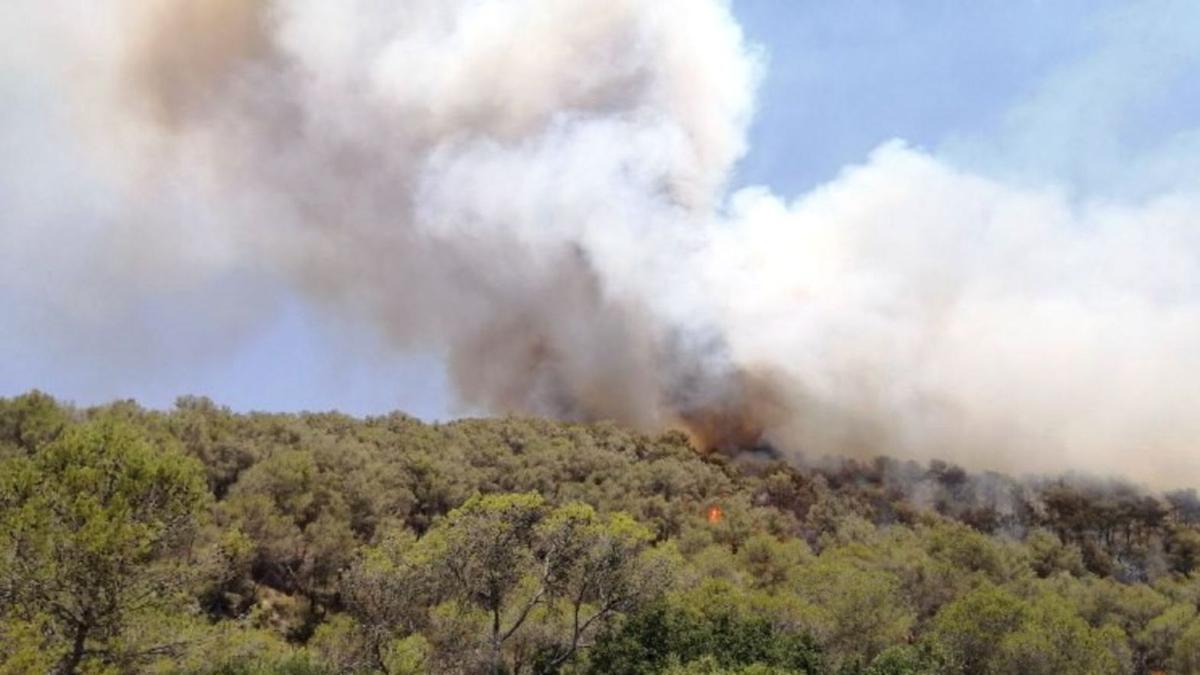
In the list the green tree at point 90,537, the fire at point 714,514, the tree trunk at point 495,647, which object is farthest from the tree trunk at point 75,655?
the fire at point 714,514

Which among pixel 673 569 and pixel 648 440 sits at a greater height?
pixel 648 440

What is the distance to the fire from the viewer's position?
77.0m

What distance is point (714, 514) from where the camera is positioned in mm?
80438

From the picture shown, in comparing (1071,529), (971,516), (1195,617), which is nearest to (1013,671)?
(1195,617)

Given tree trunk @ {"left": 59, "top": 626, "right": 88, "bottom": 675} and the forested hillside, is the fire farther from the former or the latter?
tree trunk @ {"left": 59, "top": 626, "right": 88, "bottom": 675}

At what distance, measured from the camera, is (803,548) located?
212 ft

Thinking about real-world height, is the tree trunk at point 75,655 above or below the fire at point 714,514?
below

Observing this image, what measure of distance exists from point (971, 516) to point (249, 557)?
9166 cm

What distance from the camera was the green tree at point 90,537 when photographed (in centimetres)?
2233

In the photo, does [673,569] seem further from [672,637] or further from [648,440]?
[648,440]

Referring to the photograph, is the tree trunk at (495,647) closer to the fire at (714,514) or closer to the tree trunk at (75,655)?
the tree trunk at (75,655)

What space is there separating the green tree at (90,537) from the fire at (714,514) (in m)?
56.0

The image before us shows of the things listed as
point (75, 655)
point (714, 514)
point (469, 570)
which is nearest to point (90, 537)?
point (75, 655)

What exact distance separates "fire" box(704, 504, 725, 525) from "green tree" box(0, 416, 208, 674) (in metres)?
56.0
